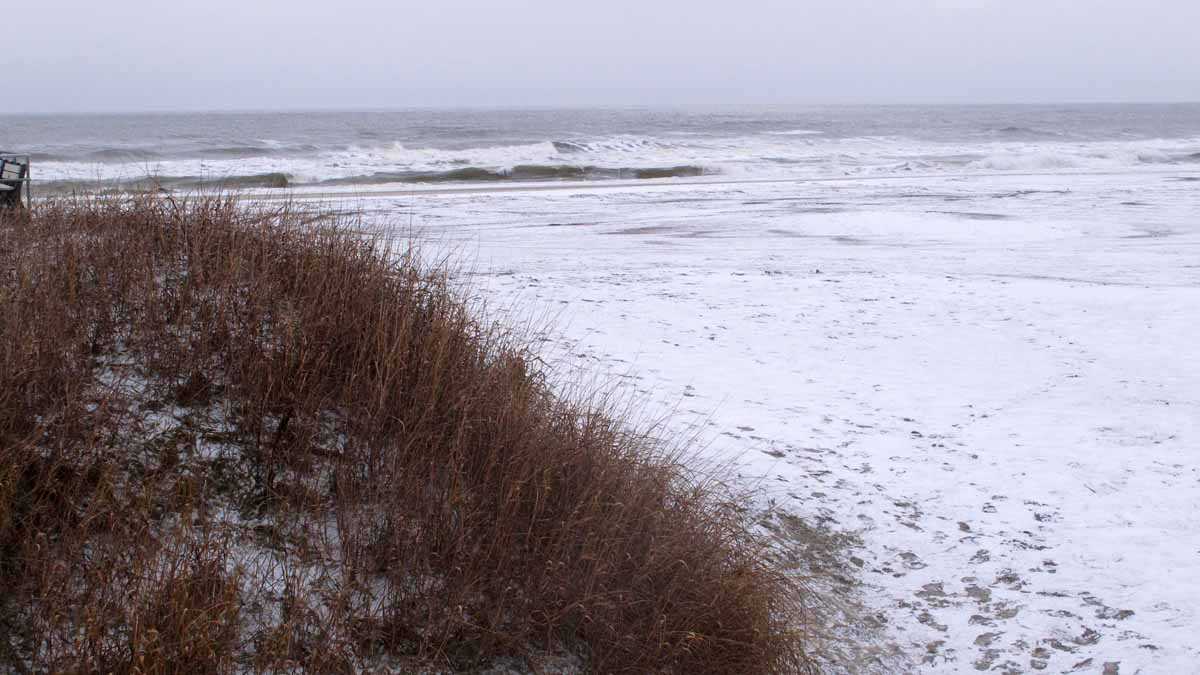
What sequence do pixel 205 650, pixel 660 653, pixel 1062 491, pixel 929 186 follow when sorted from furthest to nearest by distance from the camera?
pixel 929 186
pixel 1062 491
pixel 660 653
pixel 205 650

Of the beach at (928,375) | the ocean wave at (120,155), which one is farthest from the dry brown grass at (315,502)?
the ocean wave at (120,155)

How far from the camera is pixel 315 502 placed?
341cm

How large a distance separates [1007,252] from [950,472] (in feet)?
30.6

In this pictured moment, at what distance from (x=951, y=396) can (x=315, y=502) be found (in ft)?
17.2

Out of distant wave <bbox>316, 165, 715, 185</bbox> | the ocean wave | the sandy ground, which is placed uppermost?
the ocean wave

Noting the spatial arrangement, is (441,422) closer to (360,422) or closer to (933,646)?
(360,422)

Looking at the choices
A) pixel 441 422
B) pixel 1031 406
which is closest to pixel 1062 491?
pixel 1031 406

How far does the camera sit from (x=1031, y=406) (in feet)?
22.4

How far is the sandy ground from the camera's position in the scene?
14.3 feet

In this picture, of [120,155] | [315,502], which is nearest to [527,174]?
[120,155]

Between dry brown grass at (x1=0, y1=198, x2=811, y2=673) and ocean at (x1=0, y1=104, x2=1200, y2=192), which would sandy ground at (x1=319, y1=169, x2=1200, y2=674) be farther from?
ocean at (x1=0, y1=104, x2=1200, y2=192)

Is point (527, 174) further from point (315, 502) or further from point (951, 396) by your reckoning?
point (315, 502)

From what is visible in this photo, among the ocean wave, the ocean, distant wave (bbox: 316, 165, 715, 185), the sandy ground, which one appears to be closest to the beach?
the sandy ground

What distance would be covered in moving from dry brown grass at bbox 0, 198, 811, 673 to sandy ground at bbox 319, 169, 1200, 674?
1141mm
